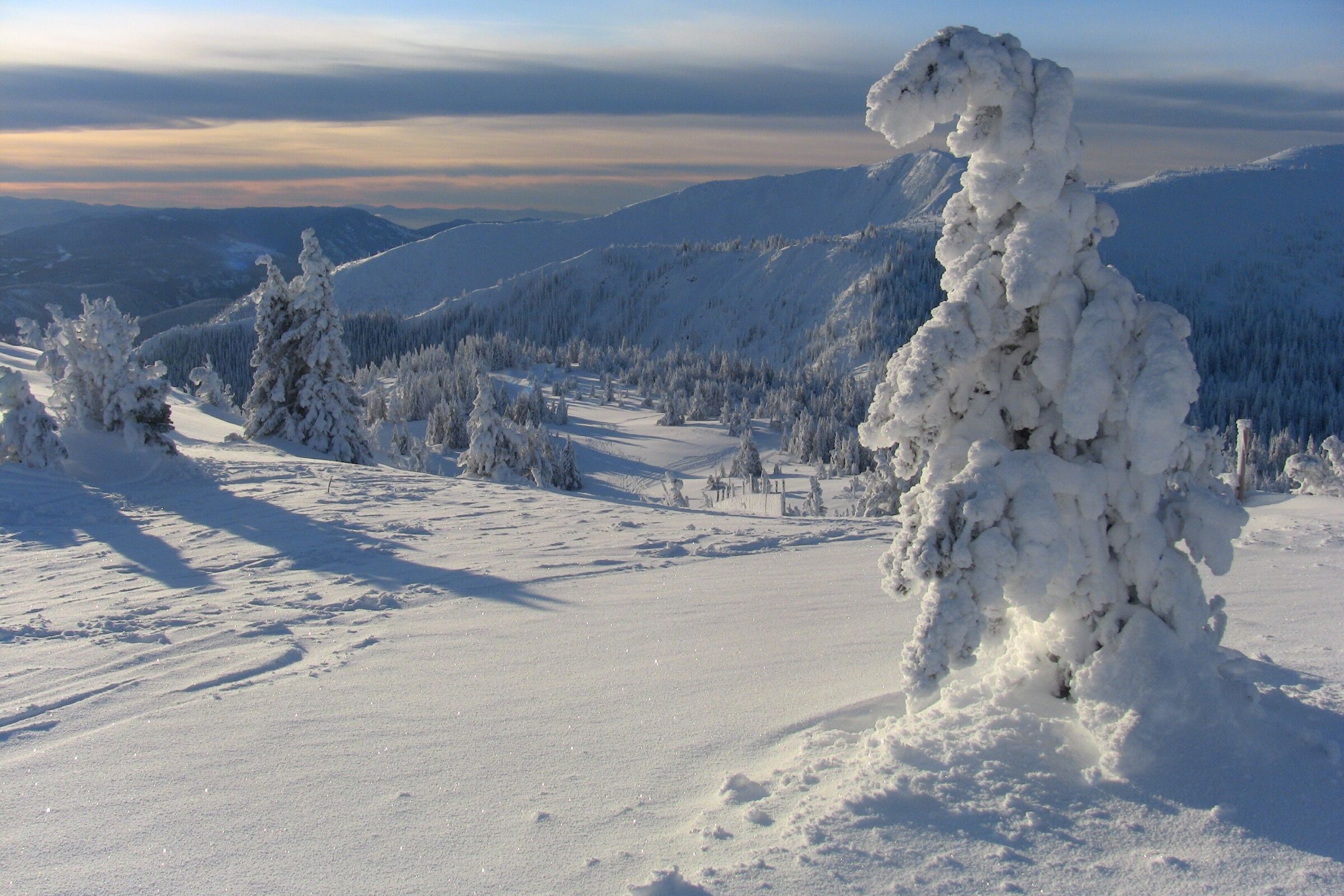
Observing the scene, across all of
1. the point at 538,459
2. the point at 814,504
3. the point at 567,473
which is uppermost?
the point at 538,459

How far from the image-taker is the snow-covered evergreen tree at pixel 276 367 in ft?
93.0

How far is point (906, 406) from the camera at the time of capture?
18.0ft

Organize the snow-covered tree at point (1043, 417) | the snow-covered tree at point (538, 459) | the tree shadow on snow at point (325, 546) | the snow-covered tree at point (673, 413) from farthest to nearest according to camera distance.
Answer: the snow-covered tree at point (673, 413)
the snow-covered tree at point (538, 459)
the tree shadow on snow at point (325, 546)
the snow-covered tree at point (1043, 417)

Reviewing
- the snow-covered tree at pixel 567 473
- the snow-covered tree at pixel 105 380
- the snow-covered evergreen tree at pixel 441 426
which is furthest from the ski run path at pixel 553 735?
the snow-covered evergreen tree at pixel 441 426

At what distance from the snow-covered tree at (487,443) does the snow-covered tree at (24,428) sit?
70.9 feet

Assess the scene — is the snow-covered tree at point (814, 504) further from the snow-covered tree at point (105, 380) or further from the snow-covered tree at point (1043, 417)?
the snow-covered tree at point (1043, 417)

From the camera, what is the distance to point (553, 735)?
611cm

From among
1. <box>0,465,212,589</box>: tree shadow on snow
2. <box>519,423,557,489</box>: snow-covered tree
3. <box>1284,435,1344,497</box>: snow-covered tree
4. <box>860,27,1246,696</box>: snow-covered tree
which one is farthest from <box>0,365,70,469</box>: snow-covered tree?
<box>519,423,557,489</box>: snow-covered tree

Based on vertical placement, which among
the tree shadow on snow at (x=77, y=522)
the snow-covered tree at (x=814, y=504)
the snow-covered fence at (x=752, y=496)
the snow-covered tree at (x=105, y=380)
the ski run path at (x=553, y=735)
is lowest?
the snow-covered fence at (x=752, y=496)

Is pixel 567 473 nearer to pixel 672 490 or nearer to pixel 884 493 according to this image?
pixel 672 490

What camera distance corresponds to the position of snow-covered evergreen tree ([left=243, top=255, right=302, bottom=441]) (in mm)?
28344

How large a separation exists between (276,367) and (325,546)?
18574 mm

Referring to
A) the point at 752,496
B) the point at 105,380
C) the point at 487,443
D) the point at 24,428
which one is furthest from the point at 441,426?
the point at 24,428

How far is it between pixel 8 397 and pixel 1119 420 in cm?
1830
